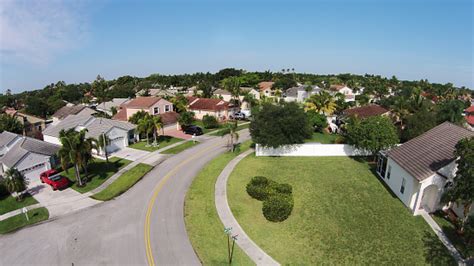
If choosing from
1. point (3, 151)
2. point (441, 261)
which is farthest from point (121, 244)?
point (3, 151)

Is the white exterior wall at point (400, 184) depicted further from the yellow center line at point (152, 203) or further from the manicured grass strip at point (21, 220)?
the manicured grass strip at point (21, 220)

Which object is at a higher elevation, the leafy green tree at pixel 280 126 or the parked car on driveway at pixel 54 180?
the leafy green tree at pixel 280 126

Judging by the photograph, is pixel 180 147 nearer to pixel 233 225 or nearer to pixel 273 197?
pixel 273 197

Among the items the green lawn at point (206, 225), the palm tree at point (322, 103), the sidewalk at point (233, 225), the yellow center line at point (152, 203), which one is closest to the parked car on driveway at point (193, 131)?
the yellow center line at point (152, 203)

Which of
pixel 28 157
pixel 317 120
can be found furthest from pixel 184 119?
pixel 28 157

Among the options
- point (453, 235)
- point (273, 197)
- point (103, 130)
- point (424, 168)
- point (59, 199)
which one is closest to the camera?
point (453, 235)

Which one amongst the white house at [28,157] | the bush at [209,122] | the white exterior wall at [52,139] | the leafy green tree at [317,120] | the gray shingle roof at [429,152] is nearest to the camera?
the gray shingle roof at [429,152]

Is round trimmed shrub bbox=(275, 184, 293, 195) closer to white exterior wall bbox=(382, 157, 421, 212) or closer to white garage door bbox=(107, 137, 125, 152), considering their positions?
white exterior wall bbox=(382, 157, 421, 212)

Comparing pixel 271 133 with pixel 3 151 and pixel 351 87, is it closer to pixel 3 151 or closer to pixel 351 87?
pixel 3 151

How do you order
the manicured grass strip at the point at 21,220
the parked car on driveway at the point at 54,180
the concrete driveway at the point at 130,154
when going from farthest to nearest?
the concrete driveway at the point at 130,154 < the parked car on driveway at the point at 54,180 < the manicured grass strip at the point at 21,220
